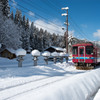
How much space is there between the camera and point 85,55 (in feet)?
41.4

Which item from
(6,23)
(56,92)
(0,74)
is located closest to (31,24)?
(6,23)

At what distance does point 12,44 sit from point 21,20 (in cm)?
3420

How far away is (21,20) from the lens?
60.9 m

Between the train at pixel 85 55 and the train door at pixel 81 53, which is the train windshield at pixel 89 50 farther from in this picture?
the train door at pixel 81 53

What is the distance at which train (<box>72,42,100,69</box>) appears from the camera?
12375mm

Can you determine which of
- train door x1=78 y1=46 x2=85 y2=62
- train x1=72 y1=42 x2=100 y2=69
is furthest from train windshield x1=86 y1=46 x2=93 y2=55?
train door x1=78 y1=46 x2=85 y2=62

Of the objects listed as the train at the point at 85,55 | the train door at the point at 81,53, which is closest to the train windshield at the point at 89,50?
the train at the point at 85,55

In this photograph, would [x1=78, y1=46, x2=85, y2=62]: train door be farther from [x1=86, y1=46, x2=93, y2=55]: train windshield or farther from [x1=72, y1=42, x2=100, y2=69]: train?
[x1=86, y1=46, x2=93, y2=55]: train windshield

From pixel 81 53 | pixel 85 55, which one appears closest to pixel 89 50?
pixel 85 55

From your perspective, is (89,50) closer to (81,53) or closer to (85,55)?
(85,55)

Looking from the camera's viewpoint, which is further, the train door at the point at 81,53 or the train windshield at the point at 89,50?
the train door at the point at 81,53

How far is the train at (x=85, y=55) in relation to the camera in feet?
40.6

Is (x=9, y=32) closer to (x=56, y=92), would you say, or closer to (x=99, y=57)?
(x=99, y=57)

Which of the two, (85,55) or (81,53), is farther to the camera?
(81,53)
